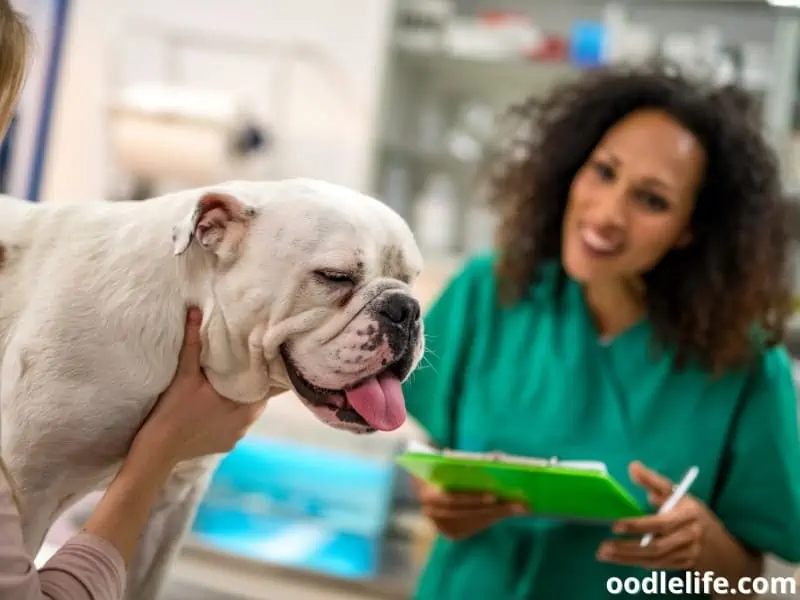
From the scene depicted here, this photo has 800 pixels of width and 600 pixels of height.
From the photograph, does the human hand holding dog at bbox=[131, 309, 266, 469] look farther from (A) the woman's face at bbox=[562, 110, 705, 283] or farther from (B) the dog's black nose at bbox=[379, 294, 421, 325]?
(A) the woman's face at bbox=[562, 110, 705, 283]

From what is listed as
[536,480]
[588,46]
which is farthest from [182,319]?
[588,46]

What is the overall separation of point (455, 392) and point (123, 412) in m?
0.55

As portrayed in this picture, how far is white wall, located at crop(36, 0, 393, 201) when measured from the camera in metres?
2.09

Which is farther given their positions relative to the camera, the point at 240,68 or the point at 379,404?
the point at 240,68

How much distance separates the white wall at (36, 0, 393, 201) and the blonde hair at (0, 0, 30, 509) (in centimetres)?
143

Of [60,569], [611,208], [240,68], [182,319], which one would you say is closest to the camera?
[60,569]

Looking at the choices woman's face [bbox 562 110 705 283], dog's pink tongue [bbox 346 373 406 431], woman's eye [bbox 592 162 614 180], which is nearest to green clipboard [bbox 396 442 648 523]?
dog's pink tongue [bbox 346 373 406 431]

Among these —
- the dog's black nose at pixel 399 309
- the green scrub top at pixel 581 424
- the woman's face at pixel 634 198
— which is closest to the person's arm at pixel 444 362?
the green scrub top at pixel 581 424

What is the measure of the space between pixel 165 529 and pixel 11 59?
0.42 meters

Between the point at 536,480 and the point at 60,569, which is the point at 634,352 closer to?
the point at 536,480

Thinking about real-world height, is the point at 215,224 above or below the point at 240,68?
below

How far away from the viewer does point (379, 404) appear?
2.12 feet

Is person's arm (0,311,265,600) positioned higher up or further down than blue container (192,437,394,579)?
higher up

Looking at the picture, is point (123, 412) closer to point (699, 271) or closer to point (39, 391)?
point (39, 391)
